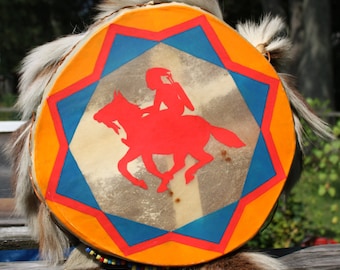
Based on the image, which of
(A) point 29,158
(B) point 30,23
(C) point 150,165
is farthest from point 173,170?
(B) point 30,23

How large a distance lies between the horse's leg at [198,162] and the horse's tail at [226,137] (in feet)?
0.19

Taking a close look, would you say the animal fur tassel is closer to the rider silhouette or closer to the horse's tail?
the horse's tail

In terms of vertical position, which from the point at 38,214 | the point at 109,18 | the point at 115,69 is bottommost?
the point at 38,214

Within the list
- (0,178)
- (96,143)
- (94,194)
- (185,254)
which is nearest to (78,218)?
Answer: (94,194)

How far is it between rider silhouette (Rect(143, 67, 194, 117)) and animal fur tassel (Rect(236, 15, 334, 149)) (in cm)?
35

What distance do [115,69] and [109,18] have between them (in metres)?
0.15

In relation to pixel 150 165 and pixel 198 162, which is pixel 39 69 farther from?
pixel 198 162

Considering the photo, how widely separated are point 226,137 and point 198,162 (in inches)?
4.4

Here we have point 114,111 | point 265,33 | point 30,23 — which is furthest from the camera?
point 30,23

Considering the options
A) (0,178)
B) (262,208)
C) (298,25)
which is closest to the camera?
(262,208)

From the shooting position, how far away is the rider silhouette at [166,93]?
1605 mm

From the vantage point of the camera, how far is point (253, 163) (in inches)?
65.4

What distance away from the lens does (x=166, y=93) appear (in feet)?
5.28

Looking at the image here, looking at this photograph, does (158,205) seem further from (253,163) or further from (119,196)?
(253,163)
